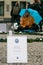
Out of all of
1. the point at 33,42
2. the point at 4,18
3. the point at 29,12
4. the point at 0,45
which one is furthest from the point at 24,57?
the point at 4,18

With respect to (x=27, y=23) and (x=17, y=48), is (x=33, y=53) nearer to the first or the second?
(x=17, y=48)

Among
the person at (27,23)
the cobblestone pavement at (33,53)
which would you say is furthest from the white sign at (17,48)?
the person at (27,23)

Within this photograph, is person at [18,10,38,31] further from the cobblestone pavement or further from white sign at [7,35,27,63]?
white sign at [7,35,27,63]

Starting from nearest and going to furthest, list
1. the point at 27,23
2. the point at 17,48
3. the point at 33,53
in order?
the point at 17,48, the point at 33,53, the point at 27,23

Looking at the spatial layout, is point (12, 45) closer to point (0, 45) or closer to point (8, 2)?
point (0, 45)

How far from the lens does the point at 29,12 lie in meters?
22.3

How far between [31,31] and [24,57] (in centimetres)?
1188

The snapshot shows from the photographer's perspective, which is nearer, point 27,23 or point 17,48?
point 17,48

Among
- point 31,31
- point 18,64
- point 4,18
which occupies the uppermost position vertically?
point 18,64

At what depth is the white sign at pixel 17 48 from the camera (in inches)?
383

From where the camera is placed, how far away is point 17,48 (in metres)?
9.70

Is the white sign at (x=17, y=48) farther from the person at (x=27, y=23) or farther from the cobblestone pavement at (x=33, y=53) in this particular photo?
the person at (x=27, y=23)

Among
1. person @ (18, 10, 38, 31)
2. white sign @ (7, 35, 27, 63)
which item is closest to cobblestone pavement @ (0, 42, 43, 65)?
white sign @ (7, 35, 27, 63)

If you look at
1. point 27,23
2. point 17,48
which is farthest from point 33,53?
point 27,23
